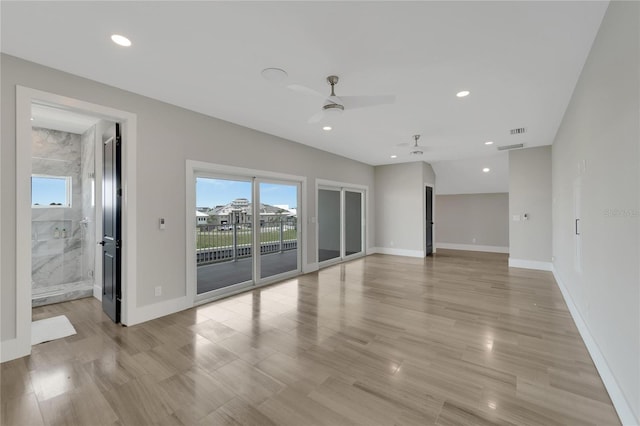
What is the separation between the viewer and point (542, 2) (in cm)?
183

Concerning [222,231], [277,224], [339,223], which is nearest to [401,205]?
[339,223]

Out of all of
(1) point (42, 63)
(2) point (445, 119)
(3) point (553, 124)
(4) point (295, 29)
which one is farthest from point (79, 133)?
(3) point (553, 124)

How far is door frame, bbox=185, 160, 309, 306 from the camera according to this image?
3.79 metres

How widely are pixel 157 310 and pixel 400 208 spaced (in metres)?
6.59

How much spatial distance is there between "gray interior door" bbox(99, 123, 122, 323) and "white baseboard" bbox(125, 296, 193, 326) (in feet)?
0.88

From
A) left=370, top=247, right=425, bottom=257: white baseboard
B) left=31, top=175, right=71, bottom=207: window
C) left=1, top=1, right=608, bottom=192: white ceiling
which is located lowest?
left=370, top=247, right=425, bottom=257: white baseboard

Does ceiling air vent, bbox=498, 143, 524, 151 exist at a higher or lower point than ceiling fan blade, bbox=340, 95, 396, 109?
higher

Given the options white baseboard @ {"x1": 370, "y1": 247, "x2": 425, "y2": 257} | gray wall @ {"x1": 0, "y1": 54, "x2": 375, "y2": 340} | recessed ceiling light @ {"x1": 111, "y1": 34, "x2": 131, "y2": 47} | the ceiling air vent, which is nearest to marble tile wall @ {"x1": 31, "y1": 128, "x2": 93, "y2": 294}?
gray wall @ {"x1": 0, "y1": 54, "x2": 375, "y2": 340}

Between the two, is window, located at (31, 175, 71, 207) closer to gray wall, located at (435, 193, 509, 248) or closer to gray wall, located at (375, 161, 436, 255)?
gray wall, located at (375, 161, 436, 255)

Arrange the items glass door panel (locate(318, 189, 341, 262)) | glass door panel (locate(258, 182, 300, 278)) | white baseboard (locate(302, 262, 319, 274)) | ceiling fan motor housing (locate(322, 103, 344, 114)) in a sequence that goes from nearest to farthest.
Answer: ceiling fan motor housing (locate(322, 103, 344, 114)) < glass door panel (locate(258, 182, 300, 278)) < white baseboard (locate(302, 262, 319, 274)) < glass door panel (locate(318, 189, 341, 262))

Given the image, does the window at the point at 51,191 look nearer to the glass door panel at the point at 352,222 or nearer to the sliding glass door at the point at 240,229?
the sliding glass door at the point at 240,229

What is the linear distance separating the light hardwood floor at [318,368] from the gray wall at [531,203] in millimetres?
2540

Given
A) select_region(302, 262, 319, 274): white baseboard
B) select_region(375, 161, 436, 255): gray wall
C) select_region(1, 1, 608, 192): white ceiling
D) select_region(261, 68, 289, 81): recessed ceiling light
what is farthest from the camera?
select_region(375, 161, 436, 255): gray wall

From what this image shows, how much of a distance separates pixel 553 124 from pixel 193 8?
5434 millimetres
